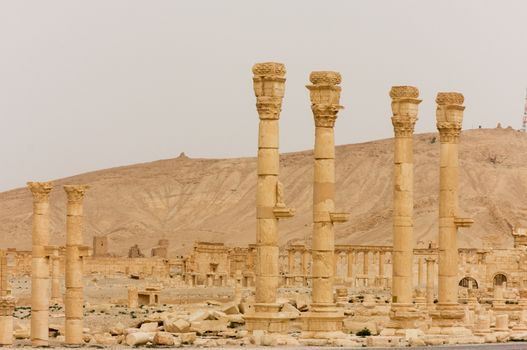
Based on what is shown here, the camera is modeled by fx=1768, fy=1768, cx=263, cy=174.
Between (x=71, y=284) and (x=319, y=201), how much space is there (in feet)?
20.6

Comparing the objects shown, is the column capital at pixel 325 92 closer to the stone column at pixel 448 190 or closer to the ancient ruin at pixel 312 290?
the ancient ruin at pixel 312 290

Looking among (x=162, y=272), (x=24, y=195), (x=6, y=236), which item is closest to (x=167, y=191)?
(x=24, y=195)

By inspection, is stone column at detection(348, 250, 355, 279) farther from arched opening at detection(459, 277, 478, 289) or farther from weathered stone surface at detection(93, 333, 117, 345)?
weathered stone surface at detection(93, 333, 117, 345)

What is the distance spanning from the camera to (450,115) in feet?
150

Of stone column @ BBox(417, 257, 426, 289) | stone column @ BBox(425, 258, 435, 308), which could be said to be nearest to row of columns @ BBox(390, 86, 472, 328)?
stone column @ BBox(425, 258, 435, 308)

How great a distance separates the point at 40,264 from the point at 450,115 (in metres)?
11.6

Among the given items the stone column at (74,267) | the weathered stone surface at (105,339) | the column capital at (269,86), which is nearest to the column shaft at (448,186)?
the column capital at (269,86)

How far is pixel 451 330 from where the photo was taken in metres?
42.2

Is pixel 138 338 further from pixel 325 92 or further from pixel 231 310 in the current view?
pixel 231 310

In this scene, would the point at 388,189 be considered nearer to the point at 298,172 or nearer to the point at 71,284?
the point at 298,172

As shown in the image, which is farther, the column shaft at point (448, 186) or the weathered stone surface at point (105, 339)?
the column shaft at point (448, 186)

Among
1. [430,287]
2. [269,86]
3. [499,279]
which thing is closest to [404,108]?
[269,86]

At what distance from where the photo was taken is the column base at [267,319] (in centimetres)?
3912

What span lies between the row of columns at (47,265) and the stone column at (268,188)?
458 centimetres
